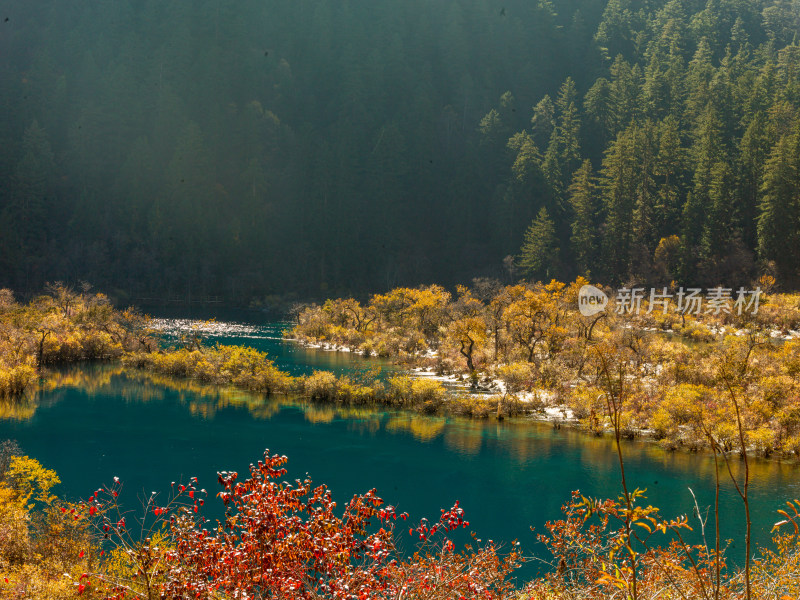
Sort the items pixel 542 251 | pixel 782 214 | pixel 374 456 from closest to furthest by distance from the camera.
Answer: pixel 374 456, pixel 782 214, pixel 542 251

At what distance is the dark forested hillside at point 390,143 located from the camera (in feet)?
234

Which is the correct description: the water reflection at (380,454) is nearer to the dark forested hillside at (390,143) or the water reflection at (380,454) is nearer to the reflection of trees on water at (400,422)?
the reflection of trees on water at (400,422)

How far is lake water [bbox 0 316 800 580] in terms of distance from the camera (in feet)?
54.2

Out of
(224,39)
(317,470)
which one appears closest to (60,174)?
(224,39)

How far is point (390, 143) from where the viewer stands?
323ft

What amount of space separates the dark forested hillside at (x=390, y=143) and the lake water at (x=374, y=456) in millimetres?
48803

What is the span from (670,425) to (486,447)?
6.49m

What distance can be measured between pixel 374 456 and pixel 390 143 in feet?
273

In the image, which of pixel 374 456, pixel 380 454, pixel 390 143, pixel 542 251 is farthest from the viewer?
pixel 390 143

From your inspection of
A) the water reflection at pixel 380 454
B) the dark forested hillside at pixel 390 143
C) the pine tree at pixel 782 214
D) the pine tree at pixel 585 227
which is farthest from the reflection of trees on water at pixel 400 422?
the pine tree at pixel 585 227

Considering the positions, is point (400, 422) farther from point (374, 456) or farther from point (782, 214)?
point (782, 214)

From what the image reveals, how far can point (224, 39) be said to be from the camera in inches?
4562

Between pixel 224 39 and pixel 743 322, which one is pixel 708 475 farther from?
pixel 224 39

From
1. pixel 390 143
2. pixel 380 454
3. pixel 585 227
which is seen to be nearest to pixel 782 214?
pixel 585 227
